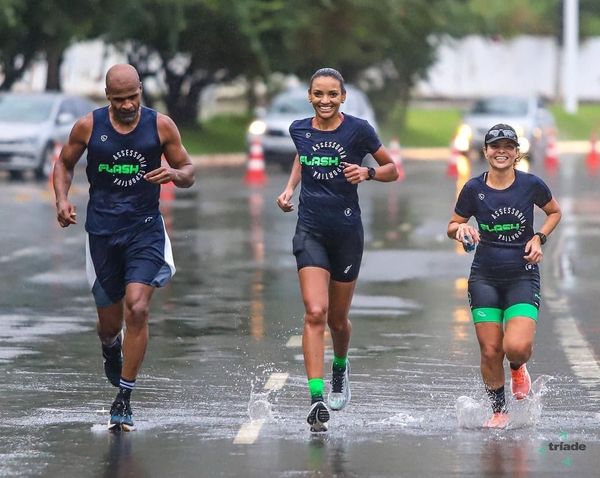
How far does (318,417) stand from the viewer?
28.9 ft

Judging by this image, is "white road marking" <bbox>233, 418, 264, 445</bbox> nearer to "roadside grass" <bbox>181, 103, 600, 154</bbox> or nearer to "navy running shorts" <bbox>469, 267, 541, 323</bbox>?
"navy running shorts" <bbox>469, 267, 541, 323</bbox>

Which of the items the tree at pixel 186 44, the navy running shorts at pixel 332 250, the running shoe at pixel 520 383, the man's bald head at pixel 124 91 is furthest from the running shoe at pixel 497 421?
the tree at pixel 186 44

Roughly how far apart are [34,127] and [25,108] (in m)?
1.49

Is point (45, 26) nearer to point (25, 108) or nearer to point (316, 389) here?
point (25, 108)

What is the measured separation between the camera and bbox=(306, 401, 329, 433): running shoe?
8.80 metres

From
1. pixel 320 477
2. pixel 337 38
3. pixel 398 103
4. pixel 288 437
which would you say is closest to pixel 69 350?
pixel 288 437

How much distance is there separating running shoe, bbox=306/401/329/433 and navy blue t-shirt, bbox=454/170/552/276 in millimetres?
1191

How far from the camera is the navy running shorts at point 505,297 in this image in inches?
366

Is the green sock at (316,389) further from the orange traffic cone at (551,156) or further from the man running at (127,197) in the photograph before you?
the orange traffic cone at (551,156)

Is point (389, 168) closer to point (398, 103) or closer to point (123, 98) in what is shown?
point (123, 98)

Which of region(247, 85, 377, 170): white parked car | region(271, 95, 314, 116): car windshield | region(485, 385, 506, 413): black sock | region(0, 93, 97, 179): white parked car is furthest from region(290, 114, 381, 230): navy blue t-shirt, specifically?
region(271, 95, 314, 116): car windshield

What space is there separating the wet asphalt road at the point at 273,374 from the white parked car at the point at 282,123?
56.1 feet

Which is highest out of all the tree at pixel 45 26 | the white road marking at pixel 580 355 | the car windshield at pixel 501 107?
the tree at pixel 45 26

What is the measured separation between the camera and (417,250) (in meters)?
19.9
